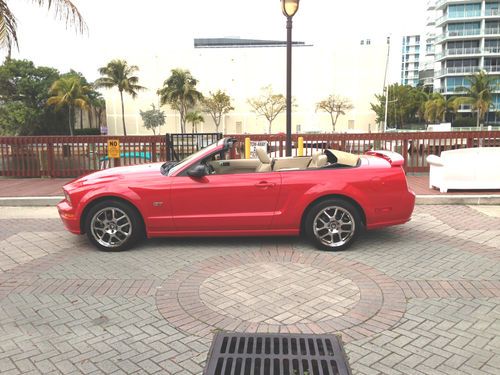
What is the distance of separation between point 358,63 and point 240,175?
6163 cm

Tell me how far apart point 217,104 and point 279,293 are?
56.2 metres

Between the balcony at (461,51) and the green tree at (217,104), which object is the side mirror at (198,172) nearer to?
the green tree at (217,104)

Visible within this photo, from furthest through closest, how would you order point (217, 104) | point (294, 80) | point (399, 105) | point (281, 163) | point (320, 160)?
point (399, 105)
point (294, 80)
point (217, 104)
point (281, 163)
point (320, 160)

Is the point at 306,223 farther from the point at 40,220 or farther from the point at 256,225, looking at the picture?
the point at 40,220

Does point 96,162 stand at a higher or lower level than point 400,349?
higher

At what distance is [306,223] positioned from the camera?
5812 millimetres

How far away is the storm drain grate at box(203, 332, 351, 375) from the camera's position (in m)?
3.07

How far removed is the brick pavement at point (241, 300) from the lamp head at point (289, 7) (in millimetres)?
4788

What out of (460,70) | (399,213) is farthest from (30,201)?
(460,70)

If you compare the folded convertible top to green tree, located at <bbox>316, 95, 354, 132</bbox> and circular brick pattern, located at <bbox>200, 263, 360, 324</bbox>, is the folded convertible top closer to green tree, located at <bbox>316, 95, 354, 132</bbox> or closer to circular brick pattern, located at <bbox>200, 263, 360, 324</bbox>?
circular brick pattern, located at <bbox>200, 263, 360, 324</bbox>

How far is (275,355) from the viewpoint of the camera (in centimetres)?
324

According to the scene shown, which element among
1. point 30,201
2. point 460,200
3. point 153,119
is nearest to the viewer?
point 460,200

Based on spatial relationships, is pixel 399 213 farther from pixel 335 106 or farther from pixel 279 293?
pixel 335 106

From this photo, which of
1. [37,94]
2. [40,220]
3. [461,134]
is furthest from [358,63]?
[40,220]
